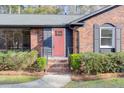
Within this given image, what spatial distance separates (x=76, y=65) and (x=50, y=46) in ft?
22.1

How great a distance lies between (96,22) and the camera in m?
18.0

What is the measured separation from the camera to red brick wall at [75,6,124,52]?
59.1 feet

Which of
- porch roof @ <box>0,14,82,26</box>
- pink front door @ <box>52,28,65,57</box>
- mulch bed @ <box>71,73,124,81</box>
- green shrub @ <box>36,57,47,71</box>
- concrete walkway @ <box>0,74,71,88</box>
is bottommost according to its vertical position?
concrete walkway @ <box>0,74,71,88</box>

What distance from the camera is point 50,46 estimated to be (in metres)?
20.9

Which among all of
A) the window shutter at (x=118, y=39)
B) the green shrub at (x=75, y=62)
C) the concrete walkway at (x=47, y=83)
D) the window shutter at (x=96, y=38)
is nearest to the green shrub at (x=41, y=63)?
the concrete walkway at (x=47, y=83)

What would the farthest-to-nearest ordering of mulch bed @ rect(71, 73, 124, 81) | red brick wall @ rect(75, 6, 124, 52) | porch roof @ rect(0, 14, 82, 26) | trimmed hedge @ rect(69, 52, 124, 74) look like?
porch roof @ rect(0, 14, 82, 26)
red brick wall @ rect(75, 6, 124, 52)
trimmed hedge @ rect(69, 52, 124, 74)
mulch bed @ rect(71, 73, 124, 81)

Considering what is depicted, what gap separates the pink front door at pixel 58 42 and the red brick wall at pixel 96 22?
124 inches

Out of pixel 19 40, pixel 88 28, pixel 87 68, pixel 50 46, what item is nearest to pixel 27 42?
pixel 19 40

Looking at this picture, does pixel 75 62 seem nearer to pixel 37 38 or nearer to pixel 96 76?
pixel 96 76

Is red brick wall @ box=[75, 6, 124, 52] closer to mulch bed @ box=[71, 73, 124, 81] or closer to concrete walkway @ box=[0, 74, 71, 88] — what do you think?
mulch bed @ box=[71, 73, 124, 81]

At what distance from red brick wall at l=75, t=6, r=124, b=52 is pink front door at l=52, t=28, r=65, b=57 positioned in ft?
10.3

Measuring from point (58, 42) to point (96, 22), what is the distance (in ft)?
13.9

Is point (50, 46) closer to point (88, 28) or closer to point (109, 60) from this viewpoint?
point (88, 28)

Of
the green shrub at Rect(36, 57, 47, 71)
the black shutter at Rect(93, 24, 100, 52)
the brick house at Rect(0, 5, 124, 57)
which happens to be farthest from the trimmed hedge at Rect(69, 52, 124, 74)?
the brick house at Rect(0, 5, 124, 57)
